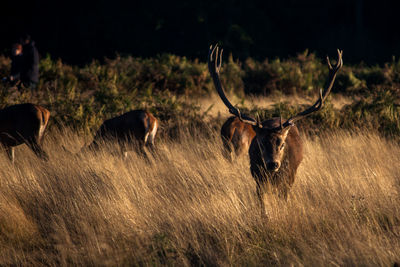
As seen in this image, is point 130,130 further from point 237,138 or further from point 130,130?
point 237,138

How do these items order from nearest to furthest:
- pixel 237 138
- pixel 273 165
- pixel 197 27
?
pixel 273 165, pixel 237 138, pixel 197 27

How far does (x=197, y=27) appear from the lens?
2625cm

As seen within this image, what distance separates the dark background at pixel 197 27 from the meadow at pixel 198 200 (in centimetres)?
1689

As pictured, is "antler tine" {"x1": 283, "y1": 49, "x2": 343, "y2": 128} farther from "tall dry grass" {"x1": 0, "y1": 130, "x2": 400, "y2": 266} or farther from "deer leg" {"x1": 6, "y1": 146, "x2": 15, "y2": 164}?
"deer leg" {"x1": 6, "y1": 146, "x2": 15, "y2": 164}

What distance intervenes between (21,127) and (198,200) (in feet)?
12.6

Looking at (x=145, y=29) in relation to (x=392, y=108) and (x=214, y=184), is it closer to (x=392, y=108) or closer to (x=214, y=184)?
(x=392, y=108)

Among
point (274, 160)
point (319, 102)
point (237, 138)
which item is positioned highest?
point (319, 102)

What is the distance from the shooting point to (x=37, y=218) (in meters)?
4.74

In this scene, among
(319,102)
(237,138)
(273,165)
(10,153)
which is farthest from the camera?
(10,153)

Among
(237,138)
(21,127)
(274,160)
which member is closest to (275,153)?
(274,160)

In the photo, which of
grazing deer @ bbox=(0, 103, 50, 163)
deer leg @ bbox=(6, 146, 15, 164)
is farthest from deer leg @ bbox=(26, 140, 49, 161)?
deer leg @ bbox=(6, 146, 15, 164)

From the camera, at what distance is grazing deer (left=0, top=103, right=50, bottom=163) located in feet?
23.6

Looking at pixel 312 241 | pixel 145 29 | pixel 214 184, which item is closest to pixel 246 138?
pixel 214 184

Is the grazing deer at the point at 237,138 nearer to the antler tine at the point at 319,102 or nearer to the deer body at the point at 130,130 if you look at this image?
the deer body at the point at 130,130
